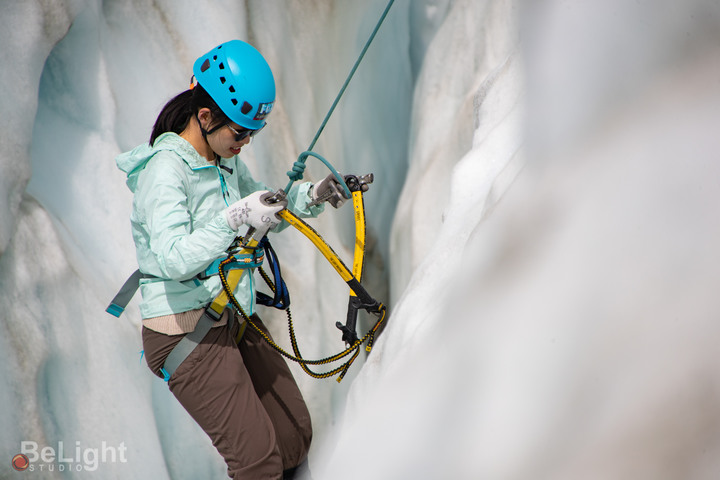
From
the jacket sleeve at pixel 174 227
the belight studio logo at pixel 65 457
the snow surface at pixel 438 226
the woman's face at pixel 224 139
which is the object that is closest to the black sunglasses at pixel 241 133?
the woman's face at pixel 224 139

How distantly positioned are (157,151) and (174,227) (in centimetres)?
19

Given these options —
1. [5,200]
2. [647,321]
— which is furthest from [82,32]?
[647,321]

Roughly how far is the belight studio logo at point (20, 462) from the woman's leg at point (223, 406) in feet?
2.90

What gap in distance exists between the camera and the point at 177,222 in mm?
1402

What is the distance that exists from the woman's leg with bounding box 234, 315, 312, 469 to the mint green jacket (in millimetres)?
159

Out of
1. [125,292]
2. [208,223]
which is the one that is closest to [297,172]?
[208,223]

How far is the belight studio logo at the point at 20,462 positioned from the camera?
2.12 m

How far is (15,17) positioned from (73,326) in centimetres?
91

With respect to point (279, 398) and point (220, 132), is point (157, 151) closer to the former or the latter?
point (220, 132)

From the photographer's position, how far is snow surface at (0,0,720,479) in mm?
1050

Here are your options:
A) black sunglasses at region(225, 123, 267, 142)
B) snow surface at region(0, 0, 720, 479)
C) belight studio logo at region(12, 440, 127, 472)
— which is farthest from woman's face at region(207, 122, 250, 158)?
belight studio logo at region(12, 440, 127, 472)

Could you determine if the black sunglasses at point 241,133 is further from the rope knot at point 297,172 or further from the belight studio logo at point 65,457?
the belight studio logo at point 65,457

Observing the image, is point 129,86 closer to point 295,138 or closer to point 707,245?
point 295,138

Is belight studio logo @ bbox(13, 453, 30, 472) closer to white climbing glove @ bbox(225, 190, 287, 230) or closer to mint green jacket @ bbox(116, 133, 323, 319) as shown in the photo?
mint green jacket @ bbox(116, 133, 323, 319)
